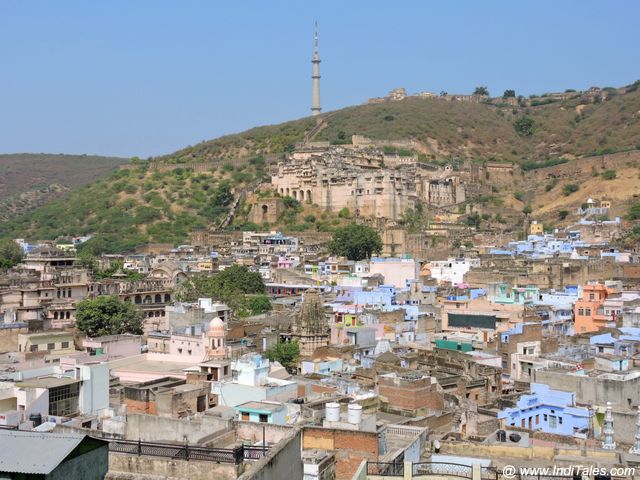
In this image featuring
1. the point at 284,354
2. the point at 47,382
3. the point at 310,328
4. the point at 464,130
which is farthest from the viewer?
the point at 464,130

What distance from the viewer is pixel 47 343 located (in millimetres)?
25375

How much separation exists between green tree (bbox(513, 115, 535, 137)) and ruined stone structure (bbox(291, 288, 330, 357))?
7339 cm

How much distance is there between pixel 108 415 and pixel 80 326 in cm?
1299

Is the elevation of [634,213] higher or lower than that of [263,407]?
higher

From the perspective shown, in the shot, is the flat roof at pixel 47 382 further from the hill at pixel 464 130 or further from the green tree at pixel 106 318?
the hill at pixel 464 130

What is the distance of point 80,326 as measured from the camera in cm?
2764

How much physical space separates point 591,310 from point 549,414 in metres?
14.4

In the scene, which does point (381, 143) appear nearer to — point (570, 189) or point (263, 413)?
point (570, 189)

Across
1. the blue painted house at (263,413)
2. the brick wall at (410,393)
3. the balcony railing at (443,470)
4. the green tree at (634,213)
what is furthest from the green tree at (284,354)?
the green tree at (634,213)

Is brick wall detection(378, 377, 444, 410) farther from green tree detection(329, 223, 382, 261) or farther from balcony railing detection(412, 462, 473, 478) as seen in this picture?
green tree detection(329, 223, 382, 261)

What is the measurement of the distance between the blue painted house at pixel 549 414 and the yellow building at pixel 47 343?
13.2 m

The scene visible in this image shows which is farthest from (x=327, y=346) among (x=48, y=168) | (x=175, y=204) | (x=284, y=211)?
(x=48, y=168)

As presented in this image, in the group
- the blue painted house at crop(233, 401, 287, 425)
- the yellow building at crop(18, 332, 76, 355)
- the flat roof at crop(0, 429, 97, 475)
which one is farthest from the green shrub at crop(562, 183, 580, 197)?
the flat roof at crop(0, 429, 97, 475)

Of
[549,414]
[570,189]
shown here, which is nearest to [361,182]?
[570,189]
